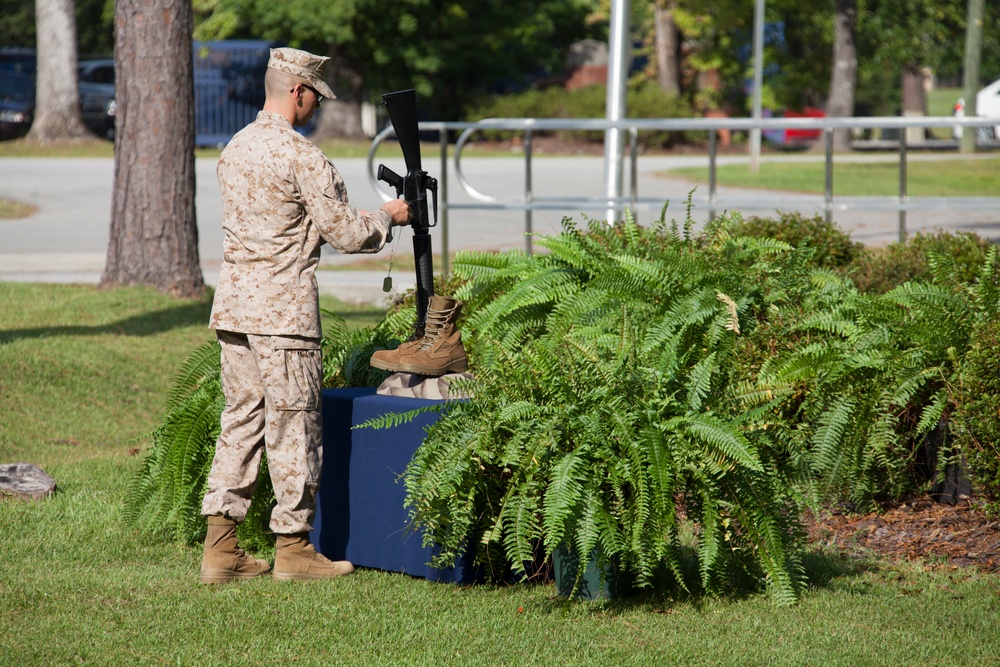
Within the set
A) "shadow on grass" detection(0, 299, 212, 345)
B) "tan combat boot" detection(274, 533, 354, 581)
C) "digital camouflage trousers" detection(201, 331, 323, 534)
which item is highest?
"digital camouflage trousers" detection(201, 331, 323, 534)

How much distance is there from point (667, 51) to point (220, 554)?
37380mm

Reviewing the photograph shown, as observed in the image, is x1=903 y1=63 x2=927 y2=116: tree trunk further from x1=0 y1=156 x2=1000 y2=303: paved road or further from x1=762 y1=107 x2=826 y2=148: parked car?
x1=0 y1=156 x2=1000 y2=303: paved road

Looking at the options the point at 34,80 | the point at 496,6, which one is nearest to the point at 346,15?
the point at 496,6

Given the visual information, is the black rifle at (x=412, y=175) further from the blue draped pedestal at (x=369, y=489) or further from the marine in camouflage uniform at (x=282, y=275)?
the blue draped pedestal at (x=369, y=489)

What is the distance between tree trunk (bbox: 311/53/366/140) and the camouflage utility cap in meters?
31.6

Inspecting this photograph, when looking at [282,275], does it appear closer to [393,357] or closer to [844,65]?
[393,357]

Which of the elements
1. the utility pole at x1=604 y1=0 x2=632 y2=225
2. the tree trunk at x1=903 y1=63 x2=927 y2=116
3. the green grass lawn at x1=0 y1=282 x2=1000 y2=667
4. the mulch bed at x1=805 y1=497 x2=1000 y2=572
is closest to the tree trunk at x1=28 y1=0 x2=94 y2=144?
the utility pole at x1=604 y1=0 x2=632 y2=225

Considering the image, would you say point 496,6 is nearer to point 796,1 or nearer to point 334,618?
point 796,1

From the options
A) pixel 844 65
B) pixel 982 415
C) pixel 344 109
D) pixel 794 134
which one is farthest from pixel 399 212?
pixel 794 134

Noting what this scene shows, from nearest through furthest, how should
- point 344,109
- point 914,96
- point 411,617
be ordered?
point 411,617 < point 344,109 < point 914,96

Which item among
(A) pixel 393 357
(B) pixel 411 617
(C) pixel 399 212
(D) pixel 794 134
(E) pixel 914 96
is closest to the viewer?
(B) pixel 411 617

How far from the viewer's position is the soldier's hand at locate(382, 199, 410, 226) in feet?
15.5

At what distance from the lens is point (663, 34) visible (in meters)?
40.1

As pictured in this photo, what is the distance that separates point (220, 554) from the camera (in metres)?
4.77
